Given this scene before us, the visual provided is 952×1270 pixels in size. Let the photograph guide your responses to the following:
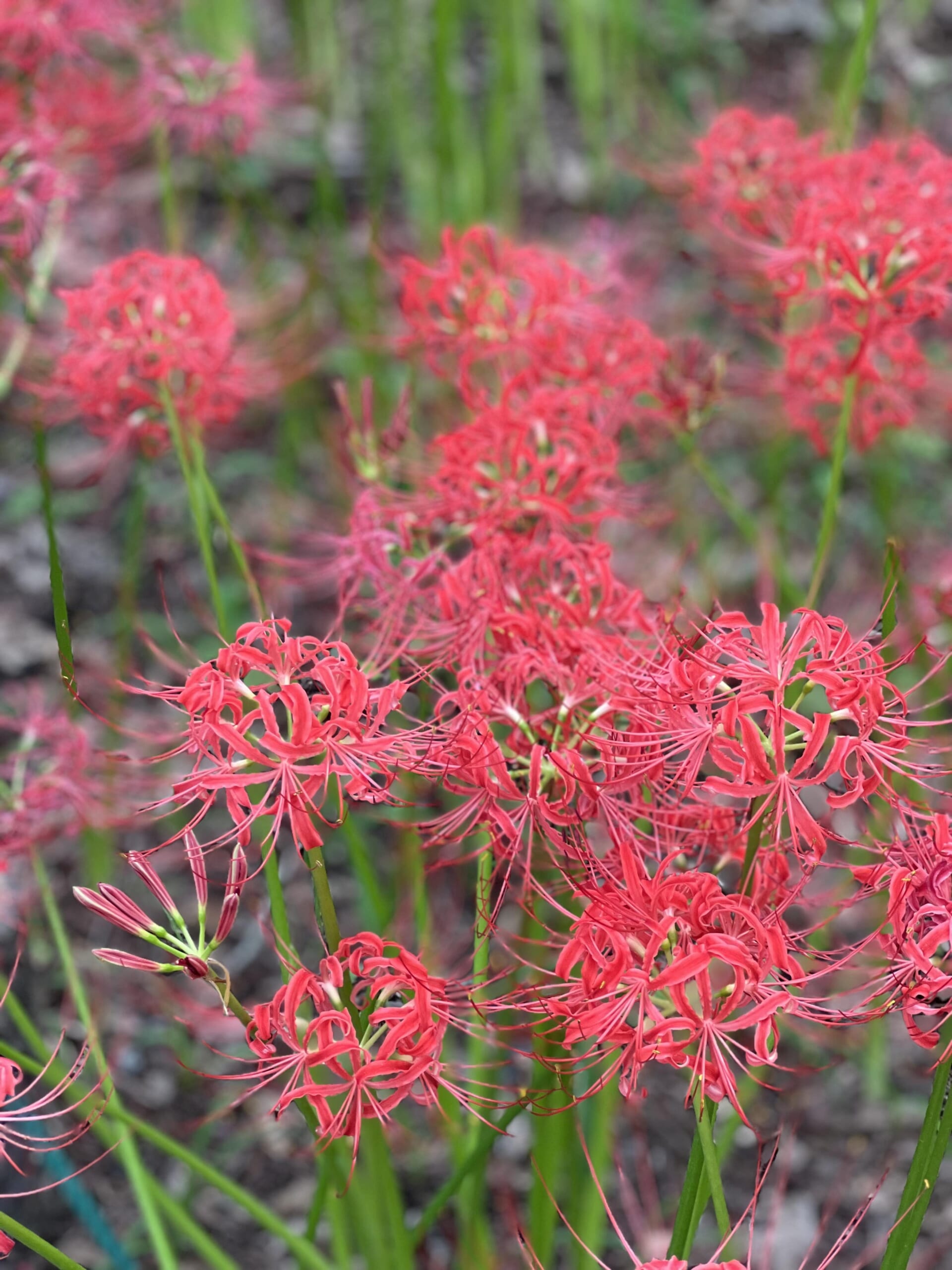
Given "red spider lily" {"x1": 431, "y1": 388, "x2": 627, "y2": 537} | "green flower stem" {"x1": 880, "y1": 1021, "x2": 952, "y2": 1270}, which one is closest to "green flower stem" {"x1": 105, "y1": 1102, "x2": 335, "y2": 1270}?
"green flower stem" {"x1": 880, "y1": 1021, "x2": 952, "y2": 1270}

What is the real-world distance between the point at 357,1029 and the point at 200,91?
5.75ft

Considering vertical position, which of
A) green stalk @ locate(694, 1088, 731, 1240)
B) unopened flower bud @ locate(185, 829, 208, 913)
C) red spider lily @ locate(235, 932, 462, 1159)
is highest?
unopened flower bud @ locate(185, 829, 208, 913)

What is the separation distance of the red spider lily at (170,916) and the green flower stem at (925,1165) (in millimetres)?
530

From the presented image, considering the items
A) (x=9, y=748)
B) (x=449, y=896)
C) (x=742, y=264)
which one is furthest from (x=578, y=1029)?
(x=9, y=748)

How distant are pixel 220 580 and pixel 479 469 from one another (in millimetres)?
1606

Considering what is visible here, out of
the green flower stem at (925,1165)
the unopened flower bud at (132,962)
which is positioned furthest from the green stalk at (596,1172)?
the unopened flower bud at (132,962)

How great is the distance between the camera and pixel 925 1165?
2.99 ft

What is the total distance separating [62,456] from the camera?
2.94 metres

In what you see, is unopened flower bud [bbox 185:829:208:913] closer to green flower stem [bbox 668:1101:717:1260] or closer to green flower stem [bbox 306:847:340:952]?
green flower stem [bbox 306:847:340:952]

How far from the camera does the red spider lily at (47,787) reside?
135cm

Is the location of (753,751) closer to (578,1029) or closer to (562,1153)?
(578,1029)

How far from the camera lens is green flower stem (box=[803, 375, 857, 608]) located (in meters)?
1.19

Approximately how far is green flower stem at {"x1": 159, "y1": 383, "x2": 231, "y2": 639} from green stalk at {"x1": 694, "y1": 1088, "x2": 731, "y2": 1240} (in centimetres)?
56

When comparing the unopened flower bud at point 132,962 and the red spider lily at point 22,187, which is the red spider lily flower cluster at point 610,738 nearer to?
the unopened flower bud at point 132,962
